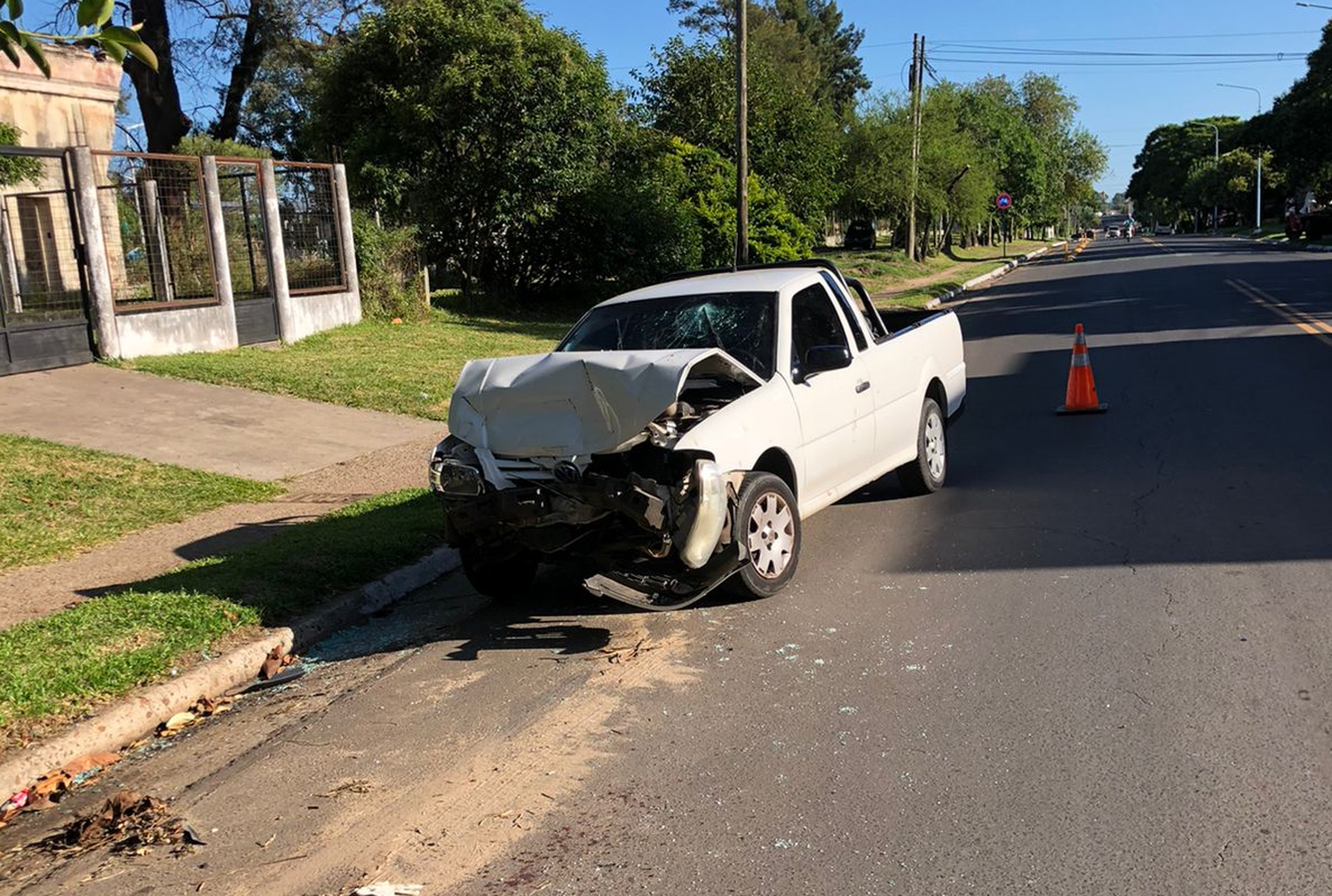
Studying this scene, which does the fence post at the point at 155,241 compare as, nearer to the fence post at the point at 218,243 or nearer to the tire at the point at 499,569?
the fence post at the point at 218,243

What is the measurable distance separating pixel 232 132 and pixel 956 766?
39535 millimetres

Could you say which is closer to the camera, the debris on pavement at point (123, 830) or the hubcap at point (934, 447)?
the debris on pavement at point (123, 830)

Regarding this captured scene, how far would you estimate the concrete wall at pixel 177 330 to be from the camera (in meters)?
14.1

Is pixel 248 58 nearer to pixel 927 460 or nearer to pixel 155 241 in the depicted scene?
pixel 155 241

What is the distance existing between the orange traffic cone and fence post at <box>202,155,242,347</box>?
11.3 meters

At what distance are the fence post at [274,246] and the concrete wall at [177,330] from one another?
0.98 metres

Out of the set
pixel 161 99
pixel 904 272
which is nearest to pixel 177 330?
pixel 161 99

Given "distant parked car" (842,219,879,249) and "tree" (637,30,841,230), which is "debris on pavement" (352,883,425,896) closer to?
"tree" (637,30,841,230)

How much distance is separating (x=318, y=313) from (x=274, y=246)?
1.45m

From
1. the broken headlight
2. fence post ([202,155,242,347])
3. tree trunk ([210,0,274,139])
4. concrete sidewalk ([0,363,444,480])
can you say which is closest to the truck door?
the broken headlight

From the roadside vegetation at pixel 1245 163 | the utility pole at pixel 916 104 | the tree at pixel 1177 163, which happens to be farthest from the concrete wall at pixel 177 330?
the tree at pixel 1177 163

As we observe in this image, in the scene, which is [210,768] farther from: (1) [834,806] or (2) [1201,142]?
(2) [1201,142]

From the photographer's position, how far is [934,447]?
27.6 ft

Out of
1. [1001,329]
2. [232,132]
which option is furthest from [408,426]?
[232,132]
